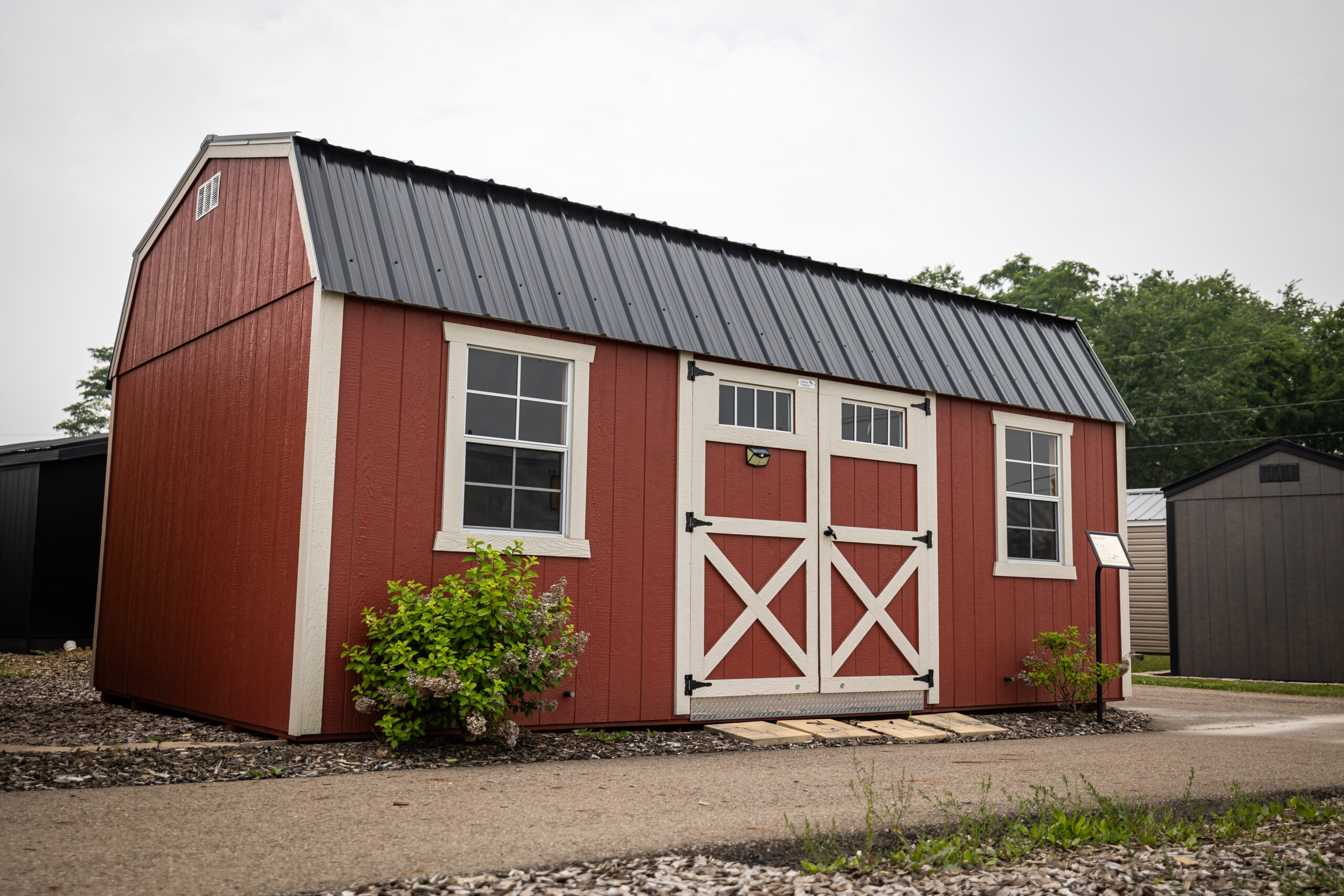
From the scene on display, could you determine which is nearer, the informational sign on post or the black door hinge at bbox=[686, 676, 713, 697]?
the black door hinge at bbox=[686, 676, 713, 697]

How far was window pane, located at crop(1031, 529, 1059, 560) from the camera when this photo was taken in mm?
9969

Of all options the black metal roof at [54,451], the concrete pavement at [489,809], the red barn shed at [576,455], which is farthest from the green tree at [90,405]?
the concrete pavement at [489,809]

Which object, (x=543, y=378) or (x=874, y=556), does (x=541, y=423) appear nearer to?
(x=543, y=378)

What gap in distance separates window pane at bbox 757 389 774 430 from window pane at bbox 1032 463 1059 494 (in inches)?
125

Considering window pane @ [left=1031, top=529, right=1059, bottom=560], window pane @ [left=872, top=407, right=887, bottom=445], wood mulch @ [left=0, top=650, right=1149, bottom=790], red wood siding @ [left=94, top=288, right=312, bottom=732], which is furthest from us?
window pane @ [left=1031, top=529, right=1059, bottom=560]

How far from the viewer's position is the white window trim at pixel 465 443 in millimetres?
6836

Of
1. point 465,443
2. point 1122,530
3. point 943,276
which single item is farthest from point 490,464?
point 943,276

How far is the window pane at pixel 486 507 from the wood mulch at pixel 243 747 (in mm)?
1414

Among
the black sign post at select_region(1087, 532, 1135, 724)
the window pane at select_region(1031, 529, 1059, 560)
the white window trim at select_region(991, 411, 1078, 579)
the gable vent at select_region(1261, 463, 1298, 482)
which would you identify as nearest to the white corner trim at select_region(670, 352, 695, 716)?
the white window trim at select_region(991, 411, 1078, 579)

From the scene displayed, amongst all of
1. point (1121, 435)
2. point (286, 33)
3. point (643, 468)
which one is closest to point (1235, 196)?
point (1121, 435)

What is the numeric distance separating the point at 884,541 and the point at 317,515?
15.6ft

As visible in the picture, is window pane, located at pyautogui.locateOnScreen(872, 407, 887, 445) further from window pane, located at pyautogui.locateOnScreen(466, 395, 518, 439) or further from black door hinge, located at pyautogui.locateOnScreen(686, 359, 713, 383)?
window pane, located at pyautogui.locateOnScreen(466, 395, 518, 439)

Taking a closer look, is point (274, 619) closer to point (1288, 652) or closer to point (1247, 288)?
point (1288, 652)

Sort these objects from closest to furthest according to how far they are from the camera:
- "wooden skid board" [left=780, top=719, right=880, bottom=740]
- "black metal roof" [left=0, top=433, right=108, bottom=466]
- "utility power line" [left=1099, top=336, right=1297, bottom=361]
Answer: "wooden skid board" [left=780, top=719, right=880, bottom=740], "black metal roof" [left=0, top=433, right=108, bottom=466], "utility power line" [left=1099, top=336, right=1297, bottom=361]
